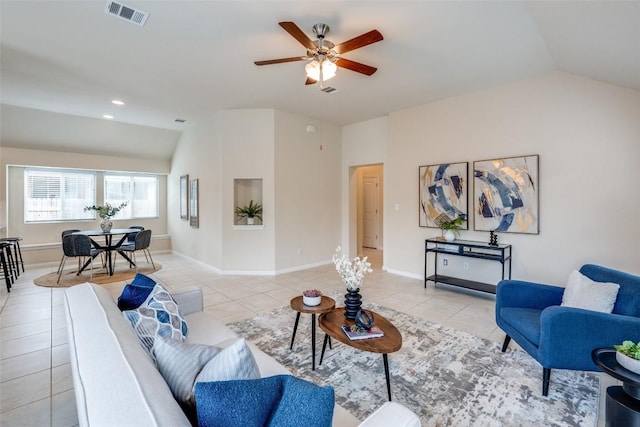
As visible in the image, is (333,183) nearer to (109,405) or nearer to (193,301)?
(193,301)

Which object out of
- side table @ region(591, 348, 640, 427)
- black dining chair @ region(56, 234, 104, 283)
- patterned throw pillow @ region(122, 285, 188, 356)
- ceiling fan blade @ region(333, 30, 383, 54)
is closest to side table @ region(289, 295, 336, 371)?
patterned throw pillow @ region(122, 285, 188, 356)

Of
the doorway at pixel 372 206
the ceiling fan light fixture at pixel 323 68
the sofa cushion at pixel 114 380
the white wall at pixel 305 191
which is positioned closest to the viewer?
the sofa cushion at pixel 114 380

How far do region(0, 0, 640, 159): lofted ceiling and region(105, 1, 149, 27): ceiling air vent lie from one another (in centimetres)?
6

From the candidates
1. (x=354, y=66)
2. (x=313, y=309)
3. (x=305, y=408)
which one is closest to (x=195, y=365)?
(x=305, y=408)

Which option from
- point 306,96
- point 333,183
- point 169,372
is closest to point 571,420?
point 169,372

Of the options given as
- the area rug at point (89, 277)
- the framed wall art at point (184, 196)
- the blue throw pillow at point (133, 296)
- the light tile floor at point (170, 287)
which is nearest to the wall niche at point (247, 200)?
the light tile floor at point (170, 287)

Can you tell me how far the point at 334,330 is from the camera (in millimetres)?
2227

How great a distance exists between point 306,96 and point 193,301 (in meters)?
3.65

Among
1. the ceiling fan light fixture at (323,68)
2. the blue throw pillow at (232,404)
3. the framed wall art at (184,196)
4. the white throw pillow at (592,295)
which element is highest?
the ceiling fan light fixture at (323,68)

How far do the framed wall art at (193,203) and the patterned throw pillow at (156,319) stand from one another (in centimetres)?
479

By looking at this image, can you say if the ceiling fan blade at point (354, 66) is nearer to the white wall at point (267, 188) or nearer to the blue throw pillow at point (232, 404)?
the white wall at point (267, 188)

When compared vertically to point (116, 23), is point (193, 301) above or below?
below

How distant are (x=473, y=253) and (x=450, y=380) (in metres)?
2.44

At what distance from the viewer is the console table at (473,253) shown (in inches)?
161
